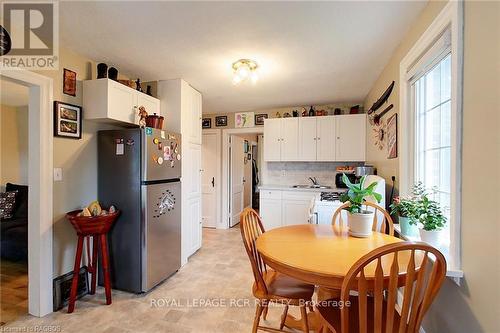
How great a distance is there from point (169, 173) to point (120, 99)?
0.89 meters

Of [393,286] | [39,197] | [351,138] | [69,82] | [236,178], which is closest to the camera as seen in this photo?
[393,286]

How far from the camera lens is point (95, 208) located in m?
2.21

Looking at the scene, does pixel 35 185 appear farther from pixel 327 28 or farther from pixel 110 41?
pixel 327 28

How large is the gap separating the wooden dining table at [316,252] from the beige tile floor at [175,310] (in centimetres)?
52

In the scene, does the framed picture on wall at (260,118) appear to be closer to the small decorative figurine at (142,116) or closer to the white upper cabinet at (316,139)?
the white upper cabinet at (316,139)

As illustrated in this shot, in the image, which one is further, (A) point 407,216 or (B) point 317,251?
(A) point 407,216

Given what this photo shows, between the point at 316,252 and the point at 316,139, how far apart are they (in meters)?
A: 2.90

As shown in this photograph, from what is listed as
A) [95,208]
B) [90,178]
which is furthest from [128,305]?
[90,178]

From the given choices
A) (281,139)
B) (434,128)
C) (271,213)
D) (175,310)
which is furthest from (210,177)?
(434,128)

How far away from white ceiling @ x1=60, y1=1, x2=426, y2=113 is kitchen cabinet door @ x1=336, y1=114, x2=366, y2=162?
833 millimetres

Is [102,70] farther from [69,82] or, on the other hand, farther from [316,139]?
[316,139]

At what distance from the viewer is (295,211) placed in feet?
12.9

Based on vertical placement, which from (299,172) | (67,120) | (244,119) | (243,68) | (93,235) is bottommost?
(93,235)

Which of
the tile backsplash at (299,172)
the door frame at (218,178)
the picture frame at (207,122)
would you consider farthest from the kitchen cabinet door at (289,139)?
the picture frame at (207,122)
